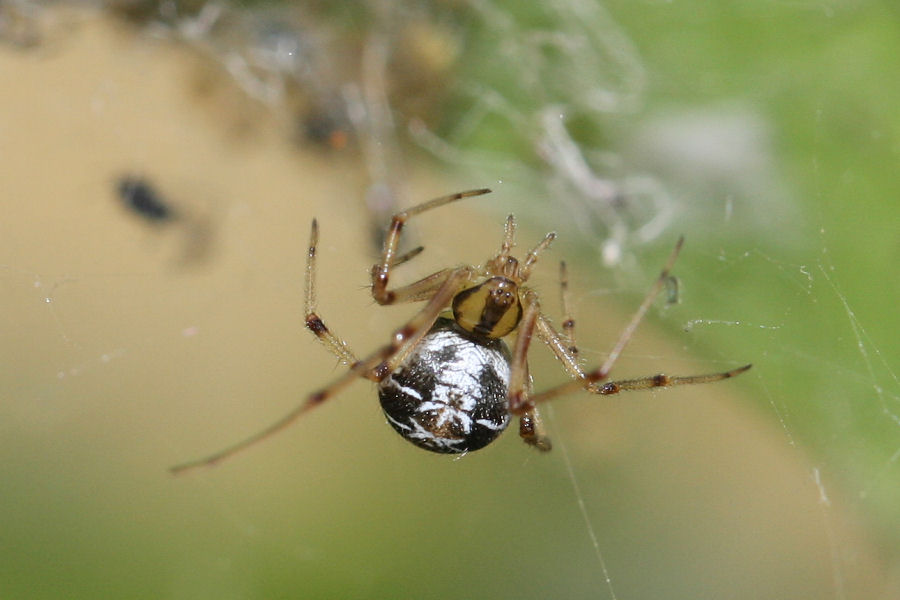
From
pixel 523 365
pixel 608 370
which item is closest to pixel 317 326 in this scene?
pixel 523 365

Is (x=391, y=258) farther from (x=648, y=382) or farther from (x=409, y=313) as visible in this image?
(x=409, y=313)

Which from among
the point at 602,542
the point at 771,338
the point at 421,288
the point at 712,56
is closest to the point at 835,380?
the point at 771,338

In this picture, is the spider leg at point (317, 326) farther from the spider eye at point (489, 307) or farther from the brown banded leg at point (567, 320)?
the brown banded leg at point (567, 320)

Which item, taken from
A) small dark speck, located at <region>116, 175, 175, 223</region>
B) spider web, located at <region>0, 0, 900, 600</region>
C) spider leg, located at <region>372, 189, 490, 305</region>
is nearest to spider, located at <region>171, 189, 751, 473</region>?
spider leg, located at <region>372, 189, 490, 305</region>

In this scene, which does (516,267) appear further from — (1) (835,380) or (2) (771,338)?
(1) (835,380)

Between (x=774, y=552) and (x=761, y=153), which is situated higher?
(x=761, y=153)

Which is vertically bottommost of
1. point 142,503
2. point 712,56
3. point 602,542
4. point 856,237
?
point 602,542

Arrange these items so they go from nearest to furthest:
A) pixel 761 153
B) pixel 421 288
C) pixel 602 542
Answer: pixel 421 288 < pixel 761 153 < pixel 602 542
